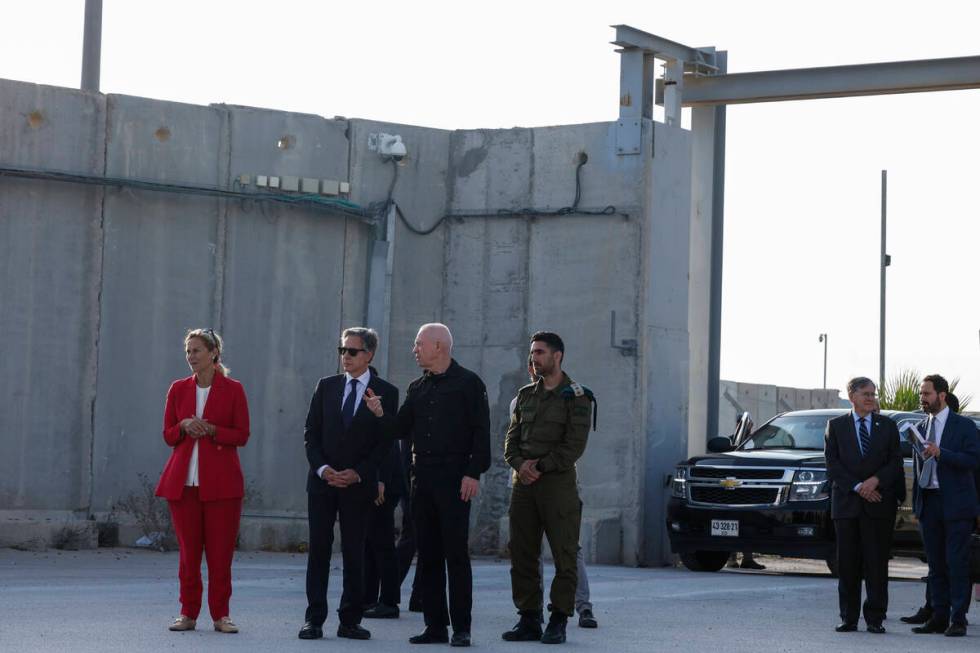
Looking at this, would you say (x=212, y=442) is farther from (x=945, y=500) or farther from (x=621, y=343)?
(x=621, y=343)

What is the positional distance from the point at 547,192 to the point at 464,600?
10.0m

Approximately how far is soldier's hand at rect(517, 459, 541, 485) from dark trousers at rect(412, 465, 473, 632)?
455mm

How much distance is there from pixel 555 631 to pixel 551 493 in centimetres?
85

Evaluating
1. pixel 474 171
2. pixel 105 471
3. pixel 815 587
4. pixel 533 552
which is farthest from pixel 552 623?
pixel 474 171

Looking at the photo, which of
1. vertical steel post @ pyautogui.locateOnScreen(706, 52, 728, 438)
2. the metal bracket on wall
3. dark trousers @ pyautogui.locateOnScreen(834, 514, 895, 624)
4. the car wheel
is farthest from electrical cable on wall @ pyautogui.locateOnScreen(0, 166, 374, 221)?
dark trousers @ pyautogui.locateOnScreen(834, 514, 895, 624)

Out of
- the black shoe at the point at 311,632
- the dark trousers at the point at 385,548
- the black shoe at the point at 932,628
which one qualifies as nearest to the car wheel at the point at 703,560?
the black shoe at the point at 932,628

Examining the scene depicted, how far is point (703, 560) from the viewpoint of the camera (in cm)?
1791

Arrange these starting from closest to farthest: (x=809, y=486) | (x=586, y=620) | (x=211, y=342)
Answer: (x=211, y=342)
(x=586, y=620)
(x=809, y=486)

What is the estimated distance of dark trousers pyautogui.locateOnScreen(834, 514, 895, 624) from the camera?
11648 mm

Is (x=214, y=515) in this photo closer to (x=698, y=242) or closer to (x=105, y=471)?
(x=105, y=471)

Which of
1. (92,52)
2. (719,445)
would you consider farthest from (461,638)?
(92,52)

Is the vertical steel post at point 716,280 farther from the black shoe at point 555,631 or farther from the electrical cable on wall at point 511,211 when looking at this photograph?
the black shoe at point 555,631

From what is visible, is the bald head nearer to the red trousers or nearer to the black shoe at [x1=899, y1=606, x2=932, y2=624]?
the red trousers

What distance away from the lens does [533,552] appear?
34.0ft
